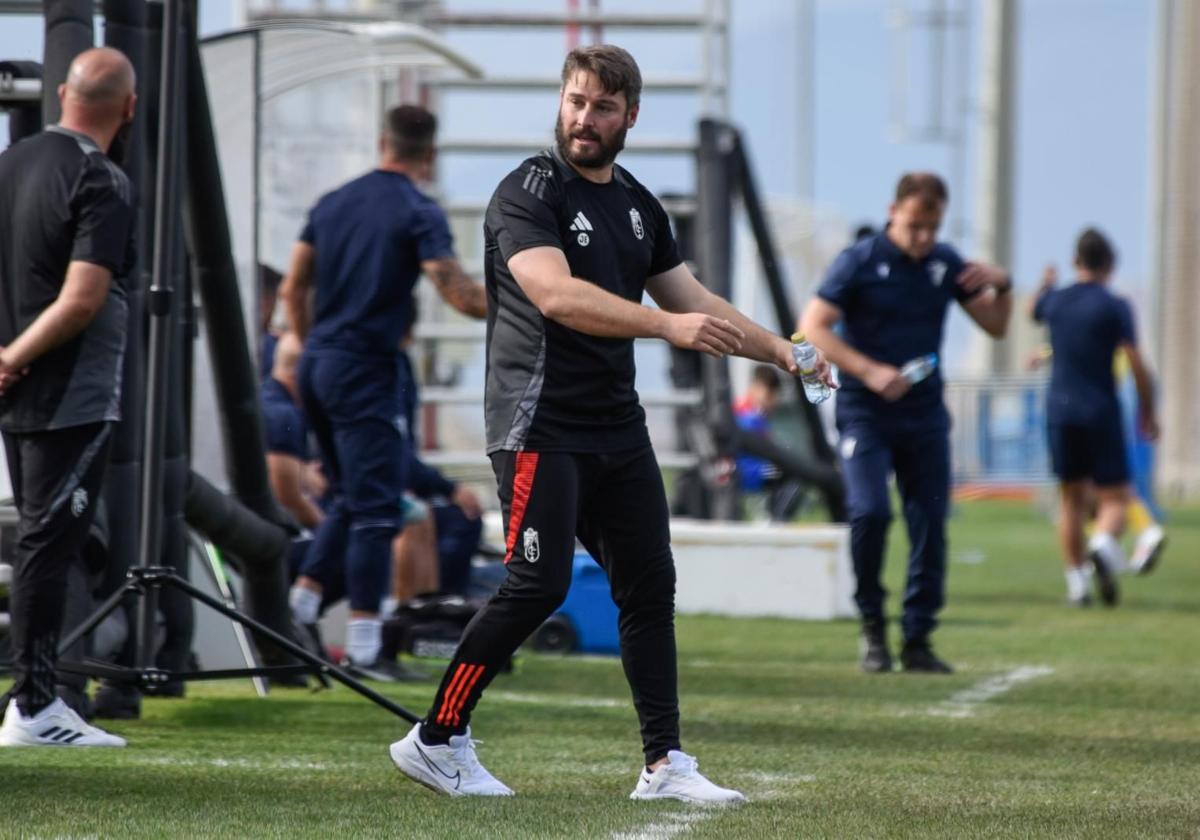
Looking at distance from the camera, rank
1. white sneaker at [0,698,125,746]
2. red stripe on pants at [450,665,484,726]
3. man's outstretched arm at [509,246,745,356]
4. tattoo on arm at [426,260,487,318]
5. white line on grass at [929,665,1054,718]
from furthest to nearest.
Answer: tattoo on arm at [426,260,487,318] < white line on grass at [929,665,1054,718] < white sneaker at [0,698,125,746] < red stripe on pants at [450,665,484,726] < man's outstretched arm at [509,246,745,356]

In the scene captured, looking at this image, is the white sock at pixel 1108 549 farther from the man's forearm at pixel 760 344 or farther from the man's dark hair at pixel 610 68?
the man's dark hair at pixel 610 68

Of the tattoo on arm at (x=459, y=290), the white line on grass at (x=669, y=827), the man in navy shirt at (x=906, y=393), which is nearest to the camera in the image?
the white line on grass at (x=669, y=827)

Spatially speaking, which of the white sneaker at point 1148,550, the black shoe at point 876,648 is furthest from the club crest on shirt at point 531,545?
the white sneaker at point 1148,550

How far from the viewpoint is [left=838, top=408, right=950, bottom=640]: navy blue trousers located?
9.47 m

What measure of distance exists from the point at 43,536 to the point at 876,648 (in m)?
4.19

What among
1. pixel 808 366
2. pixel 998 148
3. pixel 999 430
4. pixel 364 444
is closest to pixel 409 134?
pixel 364 444

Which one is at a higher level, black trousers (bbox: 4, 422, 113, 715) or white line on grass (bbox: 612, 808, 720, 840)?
black trousers (bbox: 4, 422, 113, 715)

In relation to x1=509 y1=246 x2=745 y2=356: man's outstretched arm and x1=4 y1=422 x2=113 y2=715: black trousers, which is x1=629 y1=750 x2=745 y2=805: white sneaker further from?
x1=4 y1=422 x2=113 y2=715: black trousers

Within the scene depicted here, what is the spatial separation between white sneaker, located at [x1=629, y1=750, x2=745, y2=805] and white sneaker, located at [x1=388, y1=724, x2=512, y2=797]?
0.39 meters

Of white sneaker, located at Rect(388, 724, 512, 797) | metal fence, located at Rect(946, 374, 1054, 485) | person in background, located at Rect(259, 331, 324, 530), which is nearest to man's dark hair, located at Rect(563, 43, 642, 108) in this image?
white sneaker, located at Rect(388, 724, 512, 797)

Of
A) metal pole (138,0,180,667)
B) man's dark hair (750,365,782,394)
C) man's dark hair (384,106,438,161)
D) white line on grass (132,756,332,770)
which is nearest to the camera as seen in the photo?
white line on grass (132,756,332,770)

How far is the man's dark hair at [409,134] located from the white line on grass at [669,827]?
4.21 metres

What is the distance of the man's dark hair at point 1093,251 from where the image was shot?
46.4 feet

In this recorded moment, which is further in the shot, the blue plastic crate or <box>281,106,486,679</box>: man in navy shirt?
the blue plastic crate
